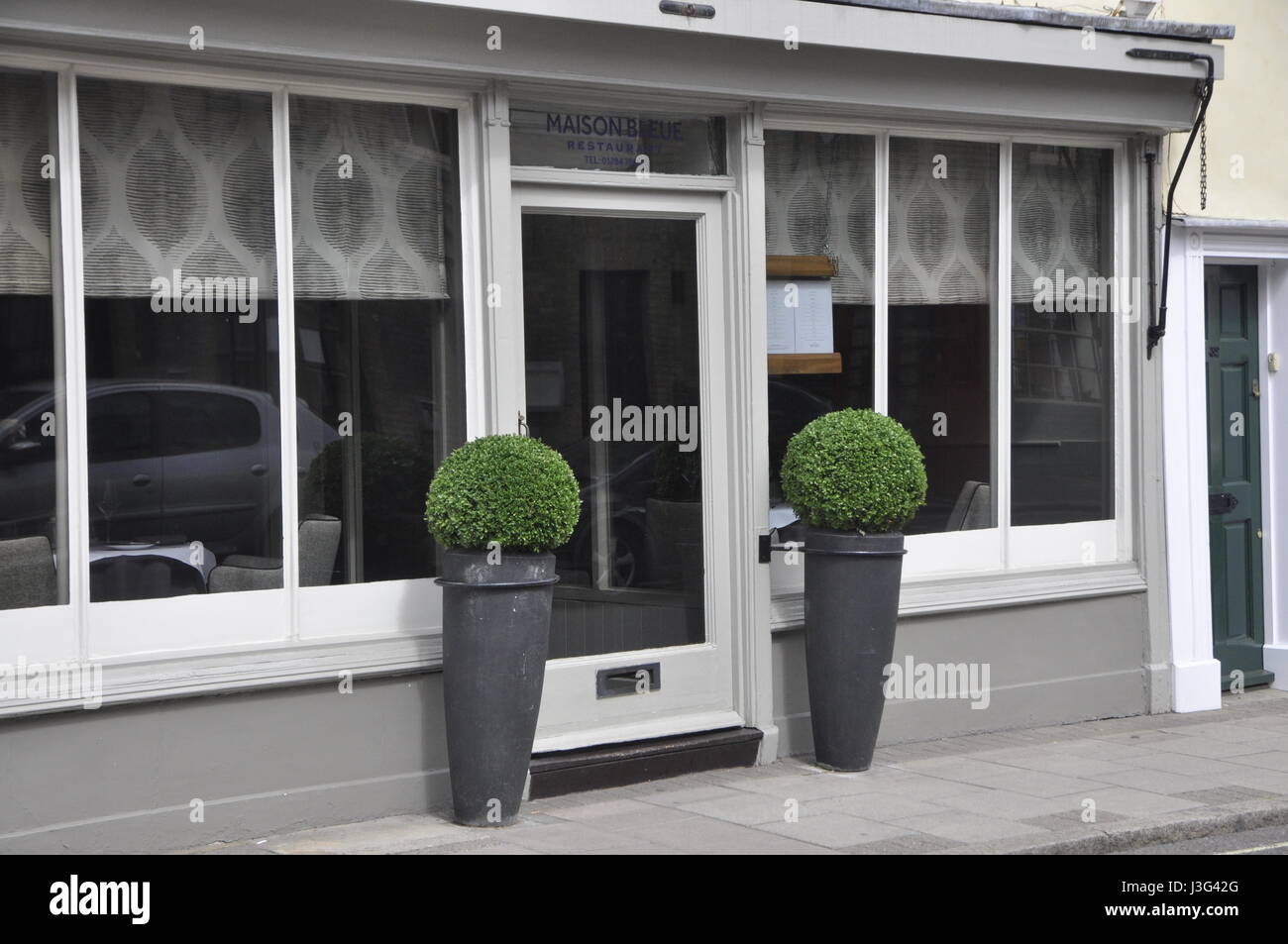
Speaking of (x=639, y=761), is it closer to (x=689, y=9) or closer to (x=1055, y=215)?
(x=689, y=9)

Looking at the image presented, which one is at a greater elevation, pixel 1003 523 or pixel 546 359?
pixel 546 359

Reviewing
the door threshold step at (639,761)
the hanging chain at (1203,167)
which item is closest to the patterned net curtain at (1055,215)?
the hanging chain at (1203,167)

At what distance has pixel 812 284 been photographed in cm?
815

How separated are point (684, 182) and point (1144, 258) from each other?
307 cm

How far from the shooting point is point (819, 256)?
322 inches

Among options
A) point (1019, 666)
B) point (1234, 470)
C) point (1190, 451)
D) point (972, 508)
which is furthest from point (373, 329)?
point (1234, 470)

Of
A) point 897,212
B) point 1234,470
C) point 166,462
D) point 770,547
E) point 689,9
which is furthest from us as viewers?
point 1234,470

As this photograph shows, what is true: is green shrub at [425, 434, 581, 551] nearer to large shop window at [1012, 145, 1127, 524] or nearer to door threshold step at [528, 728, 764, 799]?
door threshold step at [528, 728, 764, 799]

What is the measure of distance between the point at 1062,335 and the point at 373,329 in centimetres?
418

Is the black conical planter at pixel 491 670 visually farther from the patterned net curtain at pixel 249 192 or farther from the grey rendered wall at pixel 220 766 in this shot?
the patterned net curtain at pixel 249 192

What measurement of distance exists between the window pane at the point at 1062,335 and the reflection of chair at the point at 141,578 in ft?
15.2

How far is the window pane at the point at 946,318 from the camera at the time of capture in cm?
845

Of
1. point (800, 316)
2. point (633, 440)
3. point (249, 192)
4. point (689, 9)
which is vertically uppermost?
point (689, 9)
